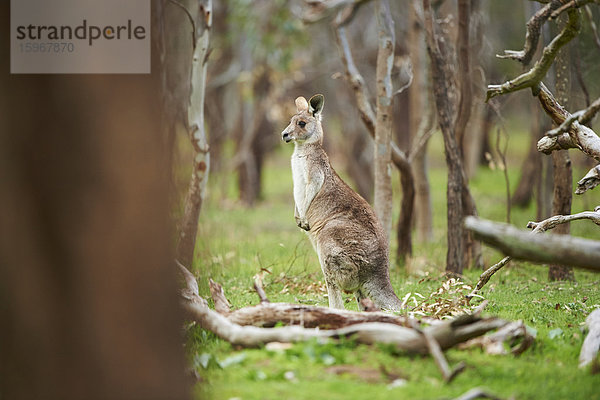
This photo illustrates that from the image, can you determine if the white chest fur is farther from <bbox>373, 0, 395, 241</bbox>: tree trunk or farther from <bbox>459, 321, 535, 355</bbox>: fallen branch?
<bbox>459, 321, 535, 355</bbox>: fallen branch

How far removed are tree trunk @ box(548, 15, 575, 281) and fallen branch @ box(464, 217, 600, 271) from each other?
156 inches

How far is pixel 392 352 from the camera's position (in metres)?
4.59

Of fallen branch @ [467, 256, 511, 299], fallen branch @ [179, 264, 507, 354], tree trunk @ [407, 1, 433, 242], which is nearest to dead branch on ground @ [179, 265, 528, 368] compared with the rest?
fallen branch @ [179, 264, 507, 354]

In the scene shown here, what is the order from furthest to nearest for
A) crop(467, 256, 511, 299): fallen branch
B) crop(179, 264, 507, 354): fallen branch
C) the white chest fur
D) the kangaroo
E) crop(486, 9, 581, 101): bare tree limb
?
the white chest fur
the kangaroo
crop(467, 256, 511, 299): fallen branch
crop(486, 9, 581, 101): bare tree limb
crop(179, 264, 507, 354): fallen branch

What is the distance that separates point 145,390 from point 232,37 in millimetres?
15707

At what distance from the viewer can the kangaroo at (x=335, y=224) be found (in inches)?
256

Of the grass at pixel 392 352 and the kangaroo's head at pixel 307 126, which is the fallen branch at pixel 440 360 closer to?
the grass at pixel 392 352

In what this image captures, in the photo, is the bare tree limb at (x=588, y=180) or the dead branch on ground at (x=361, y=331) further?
the bare tree limb at (x=588, y=180)

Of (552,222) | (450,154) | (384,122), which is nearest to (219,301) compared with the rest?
(552,222)

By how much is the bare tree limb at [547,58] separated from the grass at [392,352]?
2.00 meters

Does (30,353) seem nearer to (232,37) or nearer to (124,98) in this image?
(124,98)

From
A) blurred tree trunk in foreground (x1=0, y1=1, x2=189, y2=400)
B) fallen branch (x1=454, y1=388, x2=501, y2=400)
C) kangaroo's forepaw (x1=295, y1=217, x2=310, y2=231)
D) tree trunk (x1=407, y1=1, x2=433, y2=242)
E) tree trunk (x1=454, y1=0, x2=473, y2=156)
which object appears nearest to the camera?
blurred tree trunk in foreground (x1=0, y1=1, x2=189, y2=400)

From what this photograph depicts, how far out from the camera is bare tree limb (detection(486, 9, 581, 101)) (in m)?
5.28

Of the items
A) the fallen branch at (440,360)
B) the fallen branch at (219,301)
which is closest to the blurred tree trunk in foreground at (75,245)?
→ the fallen branch at (440,360)
